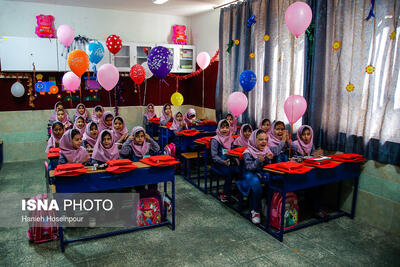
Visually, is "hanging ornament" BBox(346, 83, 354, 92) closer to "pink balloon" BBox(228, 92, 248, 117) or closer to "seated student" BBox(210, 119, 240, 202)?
"pink balloon" BBox(228, 92, 248, 117)

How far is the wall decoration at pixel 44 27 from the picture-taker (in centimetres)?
622

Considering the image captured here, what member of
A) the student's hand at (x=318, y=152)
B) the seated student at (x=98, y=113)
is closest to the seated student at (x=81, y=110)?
the seated student at (x=98, y=113)

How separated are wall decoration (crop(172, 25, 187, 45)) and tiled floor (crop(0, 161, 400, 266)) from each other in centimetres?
515

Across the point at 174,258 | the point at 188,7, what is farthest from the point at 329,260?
the point at 188,7

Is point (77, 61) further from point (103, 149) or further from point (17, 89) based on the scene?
point (103, 149)

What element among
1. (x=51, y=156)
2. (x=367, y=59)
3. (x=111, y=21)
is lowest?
(x=51, y=156)

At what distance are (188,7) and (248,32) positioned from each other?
198 cm

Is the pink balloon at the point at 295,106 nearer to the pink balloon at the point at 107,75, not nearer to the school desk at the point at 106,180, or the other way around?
the school desk at the point at 106,180

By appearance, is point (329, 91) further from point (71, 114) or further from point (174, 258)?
point (71, 114)

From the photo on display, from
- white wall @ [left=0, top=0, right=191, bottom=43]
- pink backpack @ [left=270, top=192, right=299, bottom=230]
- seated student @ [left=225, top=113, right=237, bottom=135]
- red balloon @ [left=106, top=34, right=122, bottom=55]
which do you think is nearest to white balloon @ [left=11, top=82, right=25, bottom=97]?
white wall @ [left=0, top=0, right=191, bottom=43]

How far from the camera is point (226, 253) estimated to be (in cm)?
291

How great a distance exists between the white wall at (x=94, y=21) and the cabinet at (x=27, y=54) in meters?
0.50

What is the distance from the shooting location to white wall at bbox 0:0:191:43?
6180mm

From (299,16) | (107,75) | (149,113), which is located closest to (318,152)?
(299,16)
